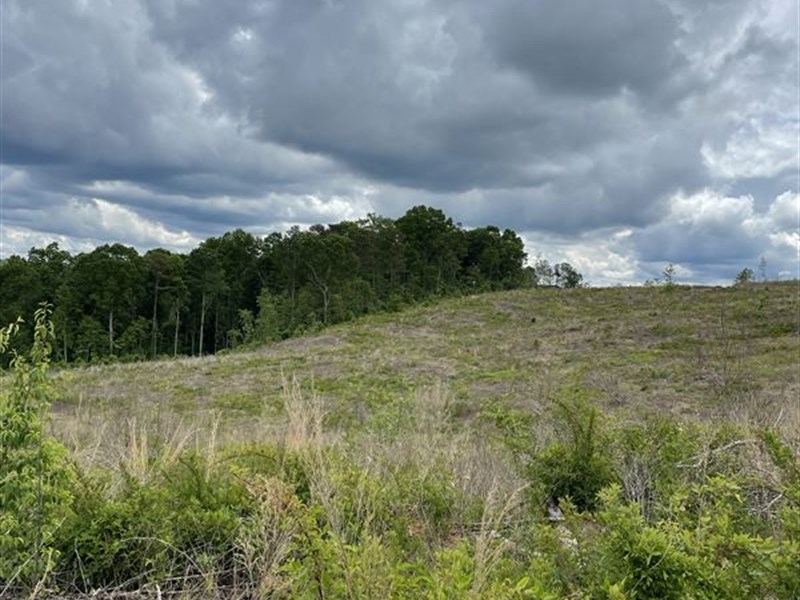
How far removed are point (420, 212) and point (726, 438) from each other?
152 ft

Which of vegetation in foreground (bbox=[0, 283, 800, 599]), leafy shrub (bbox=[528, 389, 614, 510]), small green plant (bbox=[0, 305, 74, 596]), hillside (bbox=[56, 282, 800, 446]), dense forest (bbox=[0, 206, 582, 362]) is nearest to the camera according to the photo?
vegetation in foreground (bbox=[0, 283, 800, 599])

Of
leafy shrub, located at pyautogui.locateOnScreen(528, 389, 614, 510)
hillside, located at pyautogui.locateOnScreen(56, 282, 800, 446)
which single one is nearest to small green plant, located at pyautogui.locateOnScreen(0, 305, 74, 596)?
leafy shrub, located at pyautogui.locateOnScreen(528, 389, 614, 510)

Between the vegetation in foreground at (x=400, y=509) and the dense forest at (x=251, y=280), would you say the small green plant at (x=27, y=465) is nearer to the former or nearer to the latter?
the vegetation in foreground at (x=400, y=509)

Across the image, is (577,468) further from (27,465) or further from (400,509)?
(27,465)

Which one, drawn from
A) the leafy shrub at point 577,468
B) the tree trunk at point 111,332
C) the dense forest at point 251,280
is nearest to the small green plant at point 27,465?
the leafy shrub at point 577,468

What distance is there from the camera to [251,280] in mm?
52719

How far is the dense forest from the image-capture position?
43750mm

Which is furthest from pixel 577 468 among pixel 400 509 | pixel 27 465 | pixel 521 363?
pixel 521 363

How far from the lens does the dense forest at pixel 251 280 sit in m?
43.8

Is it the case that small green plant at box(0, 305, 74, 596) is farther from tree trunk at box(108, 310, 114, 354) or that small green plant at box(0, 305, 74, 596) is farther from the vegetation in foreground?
tree trunk at box(108, 310, 114, 354)

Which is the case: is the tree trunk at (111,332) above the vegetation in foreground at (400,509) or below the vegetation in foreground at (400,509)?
below

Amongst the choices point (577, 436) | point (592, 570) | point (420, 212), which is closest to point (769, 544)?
point (592, 570)

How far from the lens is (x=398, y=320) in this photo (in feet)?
115

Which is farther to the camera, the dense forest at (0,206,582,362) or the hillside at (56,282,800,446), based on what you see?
the dense forest at (0,206,582,362)
